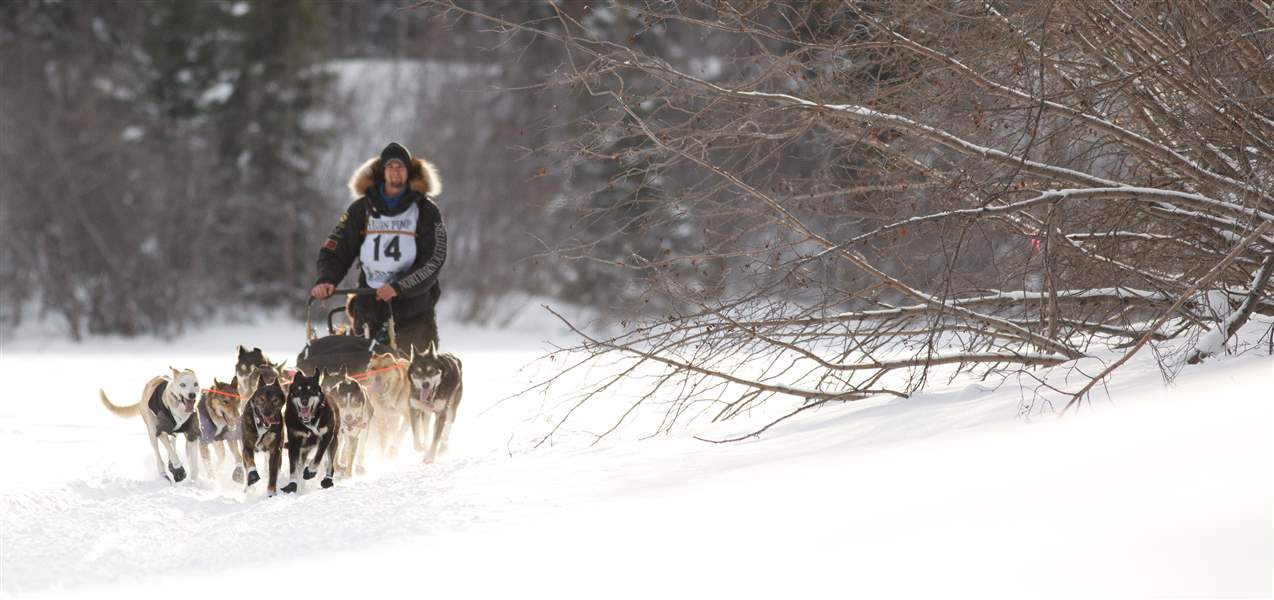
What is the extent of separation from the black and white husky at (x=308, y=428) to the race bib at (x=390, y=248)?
1701 mm

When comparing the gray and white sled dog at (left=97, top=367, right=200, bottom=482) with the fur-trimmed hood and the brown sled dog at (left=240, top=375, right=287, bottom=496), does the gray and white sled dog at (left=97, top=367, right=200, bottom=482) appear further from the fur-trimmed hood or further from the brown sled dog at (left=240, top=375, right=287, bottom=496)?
the fur-trimmed hood

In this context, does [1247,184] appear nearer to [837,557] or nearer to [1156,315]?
[1156,315]

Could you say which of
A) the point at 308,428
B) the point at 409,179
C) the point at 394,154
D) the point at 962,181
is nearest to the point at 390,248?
the point at 409,179

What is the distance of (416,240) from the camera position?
26.3 ft

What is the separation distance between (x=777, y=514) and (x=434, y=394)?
3.11 m

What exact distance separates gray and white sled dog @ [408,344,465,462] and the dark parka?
56cm

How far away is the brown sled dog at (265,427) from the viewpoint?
624cm

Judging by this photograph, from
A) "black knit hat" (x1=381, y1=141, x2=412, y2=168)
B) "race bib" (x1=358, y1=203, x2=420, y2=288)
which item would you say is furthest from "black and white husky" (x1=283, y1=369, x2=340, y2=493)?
"black knit hat" (x1=381, y1=141, x2=412, y2=168)

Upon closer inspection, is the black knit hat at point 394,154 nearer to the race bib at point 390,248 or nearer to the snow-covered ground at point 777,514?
the race bib at point 390,248

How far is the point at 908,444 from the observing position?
5438 millimetres

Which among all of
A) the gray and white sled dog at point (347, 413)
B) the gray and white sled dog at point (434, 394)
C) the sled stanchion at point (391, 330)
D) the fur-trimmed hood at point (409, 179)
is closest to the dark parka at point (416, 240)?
the fur-trimmed hood at point (409, 179)

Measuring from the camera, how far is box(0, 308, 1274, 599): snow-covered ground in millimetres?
3795

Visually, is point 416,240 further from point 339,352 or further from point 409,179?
point 339,352

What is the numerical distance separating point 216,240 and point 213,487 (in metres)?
19.9
